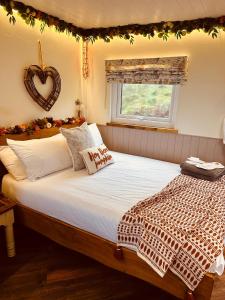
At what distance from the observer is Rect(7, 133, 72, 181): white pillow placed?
2.08m

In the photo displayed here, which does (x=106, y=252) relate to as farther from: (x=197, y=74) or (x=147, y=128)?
(x=197, y=74)

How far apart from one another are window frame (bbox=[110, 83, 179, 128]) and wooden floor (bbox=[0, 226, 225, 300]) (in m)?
1.82

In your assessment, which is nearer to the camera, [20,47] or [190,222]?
[190,222]

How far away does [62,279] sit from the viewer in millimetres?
1738

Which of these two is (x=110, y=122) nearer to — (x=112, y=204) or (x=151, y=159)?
(x=151, y=159)

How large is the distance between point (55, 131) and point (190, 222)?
194 cm

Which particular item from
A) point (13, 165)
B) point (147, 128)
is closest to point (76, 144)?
point (13, 165)

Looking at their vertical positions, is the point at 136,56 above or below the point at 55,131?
above

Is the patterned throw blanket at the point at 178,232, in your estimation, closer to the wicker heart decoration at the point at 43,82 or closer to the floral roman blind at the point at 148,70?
the floral roman blind at the point at 148,70

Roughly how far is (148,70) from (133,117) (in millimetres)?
669

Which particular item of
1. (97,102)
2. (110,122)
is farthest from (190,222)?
(97,102)

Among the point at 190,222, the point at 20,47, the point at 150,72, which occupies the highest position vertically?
the point at 20,47

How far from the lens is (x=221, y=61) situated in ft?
7.70

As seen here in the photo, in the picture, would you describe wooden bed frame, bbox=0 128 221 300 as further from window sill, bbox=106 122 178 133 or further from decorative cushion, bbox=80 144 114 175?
window sill, bbox=106 122 178 133
